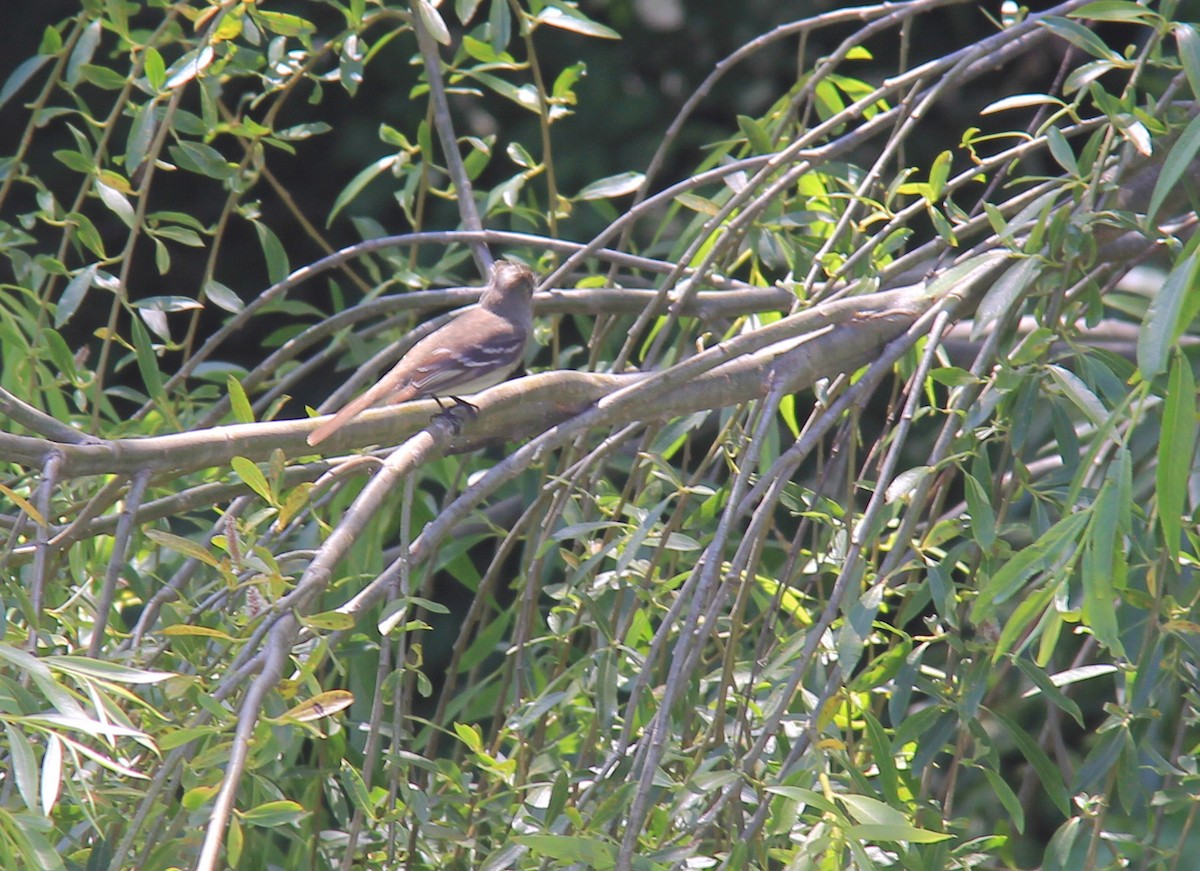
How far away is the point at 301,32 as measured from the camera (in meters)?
2.08

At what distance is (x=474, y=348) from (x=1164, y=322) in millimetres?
1507

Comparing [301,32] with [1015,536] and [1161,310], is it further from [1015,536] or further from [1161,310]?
[1015,536]

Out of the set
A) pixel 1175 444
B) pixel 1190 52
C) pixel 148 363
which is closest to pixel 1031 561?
pixel 1175 444

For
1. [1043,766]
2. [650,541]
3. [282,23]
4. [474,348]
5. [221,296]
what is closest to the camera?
[1043,766]

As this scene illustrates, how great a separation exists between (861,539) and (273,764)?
0.81 meters

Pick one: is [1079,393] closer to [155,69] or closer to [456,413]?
[456,413]

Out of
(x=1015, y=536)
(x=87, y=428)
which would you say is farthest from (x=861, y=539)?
(x=1015, y=536)

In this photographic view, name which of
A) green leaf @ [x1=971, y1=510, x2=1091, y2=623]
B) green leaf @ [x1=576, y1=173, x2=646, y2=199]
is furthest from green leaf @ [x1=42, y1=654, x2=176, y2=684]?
green leaf @ [x1=576, y1=173, x2=646, y2=199]

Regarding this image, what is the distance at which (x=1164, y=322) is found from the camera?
1016 millimetres

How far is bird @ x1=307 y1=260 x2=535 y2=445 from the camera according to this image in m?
2.22

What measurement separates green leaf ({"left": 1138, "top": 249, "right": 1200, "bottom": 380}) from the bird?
4.10 ft

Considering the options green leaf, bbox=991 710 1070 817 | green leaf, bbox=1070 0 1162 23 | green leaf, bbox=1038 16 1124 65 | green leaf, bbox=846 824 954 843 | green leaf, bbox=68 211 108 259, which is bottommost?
green leaf, bbox=991 710 1070 817

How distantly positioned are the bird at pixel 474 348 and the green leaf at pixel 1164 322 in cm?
125

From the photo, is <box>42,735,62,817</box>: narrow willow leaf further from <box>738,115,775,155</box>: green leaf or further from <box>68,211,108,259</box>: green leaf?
<box>738,115,775,155</box>: green leaf
